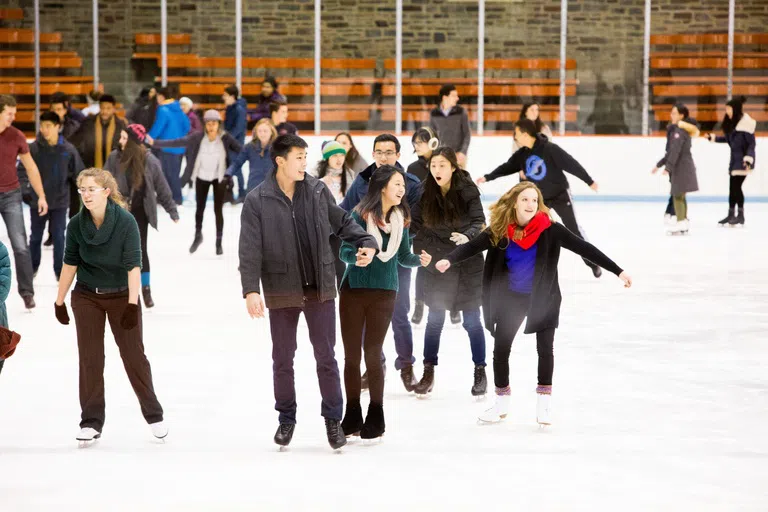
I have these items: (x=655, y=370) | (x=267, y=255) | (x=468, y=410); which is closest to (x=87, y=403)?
(x=267, y=255)

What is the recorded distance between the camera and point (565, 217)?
10.8m

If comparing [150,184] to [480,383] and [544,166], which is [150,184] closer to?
[544,166]

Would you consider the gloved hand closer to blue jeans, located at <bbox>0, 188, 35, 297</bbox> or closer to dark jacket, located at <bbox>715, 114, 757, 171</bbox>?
blue jeans, located at <bbox>0, 188, 35, 297</bbox>

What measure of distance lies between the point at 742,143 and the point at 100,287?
12700 millimetres

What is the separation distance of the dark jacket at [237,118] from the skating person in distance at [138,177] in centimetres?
958

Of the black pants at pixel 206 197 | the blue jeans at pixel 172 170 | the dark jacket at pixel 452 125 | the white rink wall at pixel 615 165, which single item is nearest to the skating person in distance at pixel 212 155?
the black pants at pixel 206 197

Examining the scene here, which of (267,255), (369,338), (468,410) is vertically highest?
(267,255)

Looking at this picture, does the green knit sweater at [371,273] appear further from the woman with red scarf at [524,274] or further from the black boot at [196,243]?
the black boot at [196,243]

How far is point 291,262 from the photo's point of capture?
17.7ft

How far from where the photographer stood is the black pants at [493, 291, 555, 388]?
6.01 m

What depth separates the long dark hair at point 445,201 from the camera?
6.85 meters

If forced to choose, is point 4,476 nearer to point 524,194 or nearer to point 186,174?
point 524,194

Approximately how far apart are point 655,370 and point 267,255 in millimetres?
2923

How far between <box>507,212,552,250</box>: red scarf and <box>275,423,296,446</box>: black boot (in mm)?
1344
